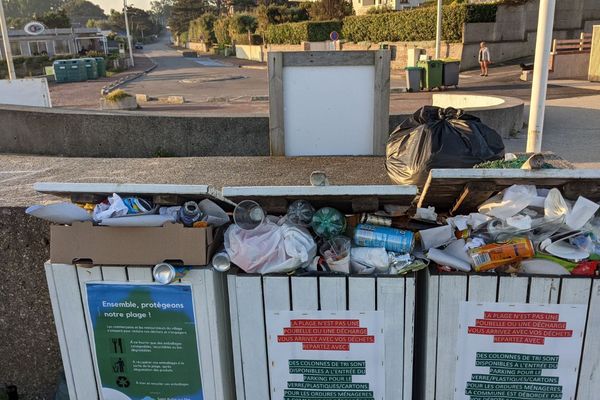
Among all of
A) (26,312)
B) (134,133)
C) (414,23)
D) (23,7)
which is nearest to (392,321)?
(26,312)

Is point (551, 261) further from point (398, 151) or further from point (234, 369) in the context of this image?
point (398, 151)

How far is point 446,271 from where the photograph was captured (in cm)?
219

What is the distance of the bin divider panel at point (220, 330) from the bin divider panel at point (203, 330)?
14mm

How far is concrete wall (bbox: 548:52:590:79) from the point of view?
19188 mm

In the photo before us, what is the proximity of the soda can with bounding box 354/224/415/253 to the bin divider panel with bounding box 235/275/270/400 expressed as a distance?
495 millimetres

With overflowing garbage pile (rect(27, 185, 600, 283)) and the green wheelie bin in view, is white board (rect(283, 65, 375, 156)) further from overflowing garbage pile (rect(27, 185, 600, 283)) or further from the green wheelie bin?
the green wheelie bin

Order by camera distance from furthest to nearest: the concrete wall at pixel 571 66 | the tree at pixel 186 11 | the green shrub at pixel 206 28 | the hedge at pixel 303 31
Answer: the tree at pixel 186 11 < the green shrub at pixel 206 28 < the hedge at pixel 303 31 < the concrete wall at pixel 571 66

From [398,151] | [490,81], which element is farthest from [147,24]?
[398,151]

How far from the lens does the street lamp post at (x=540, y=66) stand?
5.55 m

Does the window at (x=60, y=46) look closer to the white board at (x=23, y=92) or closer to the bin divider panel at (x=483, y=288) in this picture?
the white board at (x=23, y=92)

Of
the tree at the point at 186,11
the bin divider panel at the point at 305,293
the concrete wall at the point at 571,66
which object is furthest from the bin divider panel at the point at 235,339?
the tree at the point at 186,11

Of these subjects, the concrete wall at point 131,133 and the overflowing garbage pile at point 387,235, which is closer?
the overflowing garbage pile at point 387,235

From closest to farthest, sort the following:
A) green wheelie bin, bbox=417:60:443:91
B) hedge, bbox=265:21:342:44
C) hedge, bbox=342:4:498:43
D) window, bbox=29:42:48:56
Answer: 1. green wheelie bin, bbox=417:60:443:91
2. hedge, bbox=342:4:498:43
3. hedge, bbox=265:21:342:44
4. window, bbox=29:42:48:56

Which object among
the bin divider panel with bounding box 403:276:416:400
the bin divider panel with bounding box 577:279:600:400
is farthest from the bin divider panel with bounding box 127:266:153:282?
the bin divider panel with bounding box 577:279:600:400
